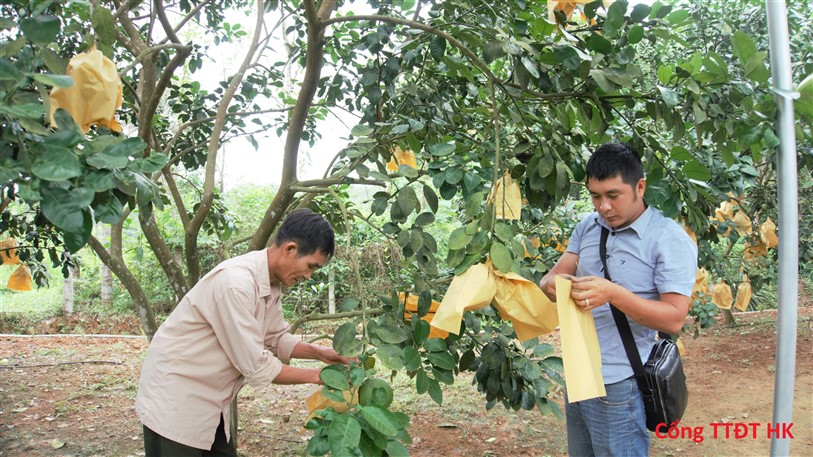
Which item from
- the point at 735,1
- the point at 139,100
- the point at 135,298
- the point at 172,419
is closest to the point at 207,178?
the point at 139,100

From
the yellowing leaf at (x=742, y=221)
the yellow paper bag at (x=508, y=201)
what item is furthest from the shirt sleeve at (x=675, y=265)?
the yellowing leaf at (x=742, y=221)

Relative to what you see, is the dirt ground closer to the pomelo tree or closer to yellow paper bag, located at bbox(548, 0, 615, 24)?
the pomelo tree

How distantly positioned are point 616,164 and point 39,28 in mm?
1216

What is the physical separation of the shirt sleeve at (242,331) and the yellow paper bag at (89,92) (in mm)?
594

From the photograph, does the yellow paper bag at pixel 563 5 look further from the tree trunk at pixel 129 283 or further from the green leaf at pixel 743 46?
the tree trunk at pixel 129 283

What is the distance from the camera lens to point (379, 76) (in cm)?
202

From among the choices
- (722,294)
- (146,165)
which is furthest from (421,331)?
(722,294)

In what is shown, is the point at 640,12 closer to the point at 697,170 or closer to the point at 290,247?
the point at 697,170

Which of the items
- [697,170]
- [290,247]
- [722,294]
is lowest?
[722,294]

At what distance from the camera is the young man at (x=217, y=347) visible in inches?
64.4

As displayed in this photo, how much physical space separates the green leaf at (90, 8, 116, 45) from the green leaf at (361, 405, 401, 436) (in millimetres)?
919

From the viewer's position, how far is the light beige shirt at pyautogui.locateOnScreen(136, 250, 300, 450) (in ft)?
5.34

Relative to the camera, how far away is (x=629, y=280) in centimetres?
154

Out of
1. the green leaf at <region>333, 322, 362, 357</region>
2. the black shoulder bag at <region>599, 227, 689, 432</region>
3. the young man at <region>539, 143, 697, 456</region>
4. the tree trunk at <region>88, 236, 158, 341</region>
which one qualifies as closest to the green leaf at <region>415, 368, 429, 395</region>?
the green leaf at <region>333, 322, 362, 357</region>
